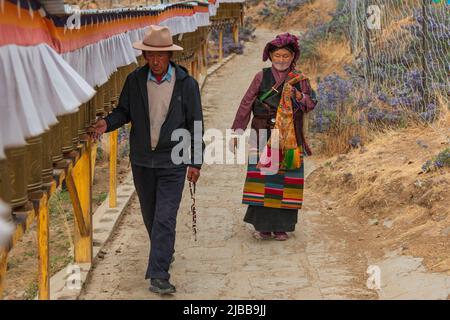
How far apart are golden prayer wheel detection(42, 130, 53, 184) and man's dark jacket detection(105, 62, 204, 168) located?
141 centimetres

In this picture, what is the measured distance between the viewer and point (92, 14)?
6.59 meters

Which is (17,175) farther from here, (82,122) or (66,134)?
(82,122)

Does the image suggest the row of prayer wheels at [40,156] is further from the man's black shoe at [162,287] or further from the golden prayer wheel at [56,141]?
the man's black shoe at [162,287]

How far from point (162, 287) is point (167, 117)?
1228mm

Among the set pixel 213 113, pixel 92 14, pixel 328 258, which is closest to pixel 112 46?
pixel 92 14

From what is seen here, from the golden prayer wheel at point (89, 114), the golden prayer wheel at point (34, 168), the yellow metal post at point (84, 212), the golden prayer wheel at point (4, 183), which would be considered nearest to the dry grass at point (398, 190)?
the yellow metal post at point (84, 212)

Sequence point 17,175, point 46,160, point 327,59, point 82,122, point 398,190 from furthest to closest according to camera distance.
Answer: point 327,59, point 398,190, point 82,122, point 46,160, point 17,175

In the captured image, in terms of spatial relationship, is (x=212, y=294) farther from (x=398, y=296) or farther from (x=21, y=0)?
(x=21, y=0)

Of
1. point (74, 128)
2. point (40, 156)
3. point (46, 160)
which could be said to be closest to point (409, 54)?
point (74, 128)

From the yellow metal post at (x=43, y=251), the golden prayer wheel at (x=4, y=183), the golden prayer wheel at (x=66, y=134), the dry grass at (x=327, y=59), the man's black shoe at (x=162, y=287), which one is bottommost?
the dry grass at (x=327, y=59)

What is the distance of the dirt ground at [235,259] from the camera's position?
664 cm

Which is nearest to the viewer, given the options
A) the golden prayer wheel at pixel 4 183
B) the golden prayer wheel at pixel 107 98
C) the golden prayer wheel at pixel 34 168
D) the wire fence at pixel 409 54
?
the golden prayer wheel at pixel 4 183

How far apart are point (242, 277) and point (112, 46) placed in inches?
85.5

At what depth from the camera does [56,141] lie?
5555 mm
